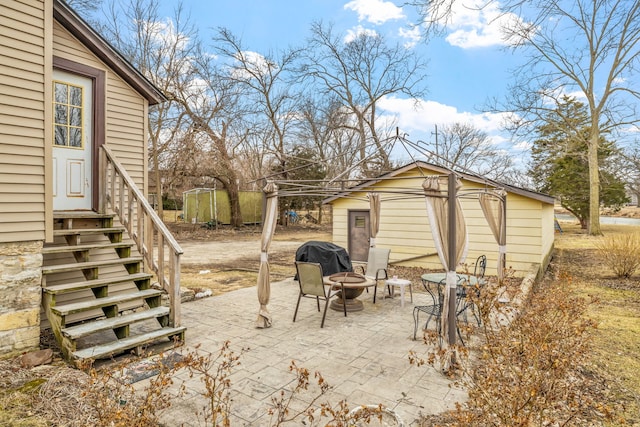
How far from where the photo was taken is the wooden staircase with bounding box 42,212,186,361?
4031mm

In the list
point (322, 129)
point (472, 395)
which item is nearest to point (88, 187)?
point (472, 395)

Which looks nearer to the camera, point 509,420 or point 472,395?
point 509,420

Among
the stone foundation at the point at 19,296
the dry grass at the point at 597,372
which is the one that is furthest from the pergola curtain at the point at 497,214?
the stone foundation at the point at 19,296

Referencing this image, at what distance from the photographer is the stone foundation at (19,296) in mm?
3977

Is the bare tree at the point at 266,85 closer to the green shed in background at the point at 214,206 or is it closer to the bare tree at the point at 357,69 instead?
the bare tree at the point at 357,69

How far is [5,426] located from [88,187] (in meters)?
3.61

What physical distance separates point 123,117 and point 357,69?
19.3 meters

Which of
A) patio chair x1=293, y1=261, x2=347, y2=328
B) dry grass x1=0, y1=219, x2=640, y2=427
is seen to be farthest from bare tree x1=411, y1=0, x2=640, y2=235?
patio chair x1=293, y1=261, x2=347, y2=328

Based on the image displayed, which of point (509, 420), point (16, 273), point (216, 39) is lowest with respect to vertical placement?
point (509, 420)

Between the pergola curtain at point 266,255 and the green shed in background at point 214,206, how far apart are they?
54.0ft

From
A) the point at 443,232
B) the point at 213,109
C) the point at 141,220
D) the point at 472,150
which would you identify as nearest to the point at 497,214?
the point at 443,232

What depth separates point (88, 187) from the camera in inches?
220

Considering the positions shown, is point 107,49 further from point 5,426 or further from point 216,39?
point 216,39

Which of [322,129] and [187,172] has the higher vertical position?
[322,129]
